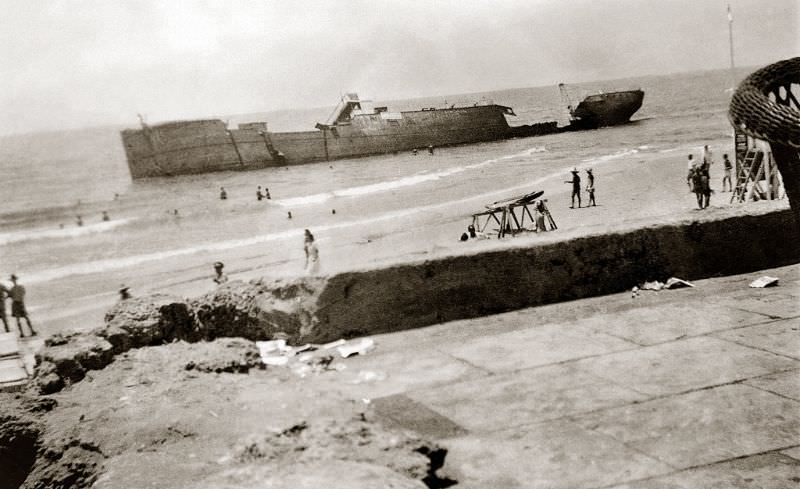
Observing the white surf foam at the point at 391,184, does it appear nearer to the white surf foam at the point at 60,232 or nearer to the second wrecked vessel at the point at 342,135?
the second wrecked vessel at the point at 342,135

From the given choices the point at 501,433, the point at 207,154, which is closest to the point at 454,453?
the point at 501,433

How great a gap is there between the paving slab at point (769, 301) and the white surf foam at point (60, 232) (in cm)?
3263

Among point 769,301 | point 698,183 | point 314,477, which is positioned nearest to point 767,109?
point 769,301

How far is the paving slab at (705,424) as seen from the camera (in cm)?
243

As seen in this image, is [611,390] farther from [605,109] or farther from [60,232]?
[605,109]

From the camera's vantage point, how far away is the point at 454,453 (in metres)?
2.59

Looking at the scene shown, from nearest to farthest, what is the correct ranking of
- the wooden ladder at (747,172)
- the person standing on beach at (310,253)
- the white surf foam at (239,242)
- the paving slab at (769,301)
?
the paving slab at (769,301)
the wooden ladder at (747,172)
the person standing on beach at (310,253)
the white surf foam at (239,242)

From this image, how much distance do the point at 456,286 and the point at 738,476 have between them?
2.49 meters

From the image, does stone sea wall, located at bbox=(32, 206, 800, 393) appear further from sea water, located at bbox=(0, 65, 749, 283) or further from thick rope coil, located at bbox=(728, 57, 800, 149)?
sea water, located at bbox=(0, 65, 749, 283)

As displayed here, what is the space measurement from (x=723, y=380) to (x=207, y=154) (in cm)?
4418

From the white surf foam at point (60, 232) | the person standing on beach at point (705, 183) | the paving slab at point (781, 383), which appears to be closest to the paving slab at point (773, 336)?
the paving slab at point (781, 383)

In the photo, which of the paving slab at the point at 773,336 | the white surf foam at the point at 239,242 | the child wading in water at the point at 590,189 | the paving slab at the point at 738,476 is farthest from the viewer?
the white surf foam at the point at 239,242

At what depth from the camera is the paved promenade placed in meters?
2.38

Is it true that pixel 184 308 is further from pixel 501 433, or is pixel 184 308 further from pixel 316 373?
pixel 501 433
